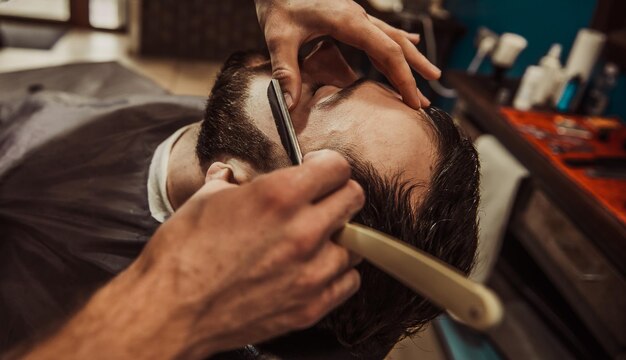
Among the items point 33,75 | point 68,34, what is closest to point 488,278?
point 33,75

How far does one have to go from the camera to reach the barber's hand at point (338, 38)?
101 centimetres

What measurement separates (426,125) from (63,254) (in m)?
0.90

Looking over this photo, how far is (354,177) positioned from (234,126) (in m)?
A: 0.31

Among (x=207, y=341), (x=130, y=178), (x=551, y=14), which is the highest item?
(x=551, y=14)

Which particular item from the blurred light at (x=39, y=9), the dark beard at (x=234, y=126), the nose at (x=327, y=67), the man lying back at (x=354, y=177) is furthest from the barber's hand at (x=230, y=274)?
the blurred light at (x=39, y=9)

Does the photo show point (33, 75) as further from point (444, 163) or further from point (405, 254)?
point (405, 254)

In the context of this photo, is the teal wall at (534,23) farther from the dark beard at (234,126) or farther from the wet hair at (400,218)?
the dark beard at (234,126)

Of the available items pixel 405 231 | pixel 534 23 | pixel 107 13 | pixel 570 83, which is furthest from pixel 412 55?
pixel 107 13

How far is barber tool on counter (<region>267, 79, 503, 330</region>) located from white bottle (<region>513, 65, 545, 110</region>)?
1685 mm

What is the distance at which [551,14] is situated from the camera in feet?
7.80

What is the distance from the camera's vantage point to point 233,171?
3.30ft

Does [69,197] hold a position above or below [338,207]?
below

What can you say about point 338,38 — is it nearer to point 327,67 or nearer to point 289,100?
point 327,67

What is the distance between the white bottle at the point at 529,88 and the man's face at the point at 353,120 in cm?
118
